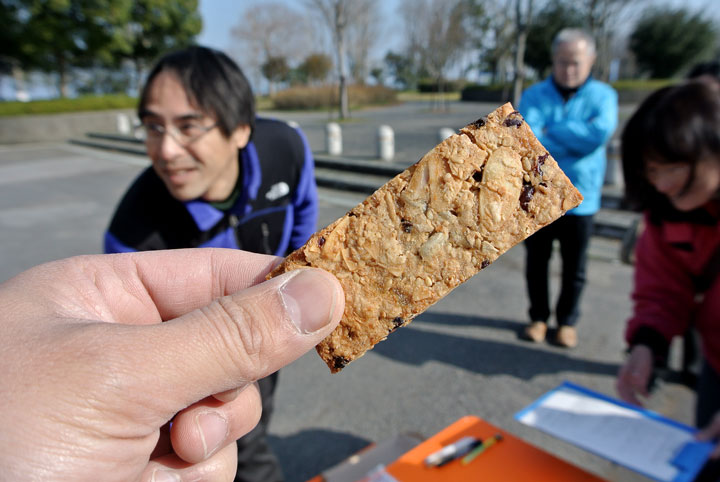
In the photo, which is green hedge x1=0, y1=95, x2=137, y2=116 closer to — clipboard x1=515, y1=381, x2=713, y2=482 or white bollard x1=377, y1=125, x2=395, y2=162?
white bollard x1=377, y1=125, x2=395, y2=162

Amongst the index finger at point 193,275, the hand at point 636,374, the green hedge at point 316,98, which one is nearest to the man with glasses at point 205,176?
the index finger at point 193,275

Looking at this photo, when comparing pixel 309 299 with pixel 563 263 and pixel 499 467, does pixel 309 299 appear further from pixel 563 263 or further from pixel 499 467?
pixel 563 263

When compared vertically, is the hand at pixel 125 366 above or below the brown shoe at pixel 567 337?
above

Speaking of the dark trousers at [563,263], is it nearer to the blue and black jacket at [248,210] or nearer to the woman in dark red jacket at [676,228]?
the woman in dark red jacket at [676,228]

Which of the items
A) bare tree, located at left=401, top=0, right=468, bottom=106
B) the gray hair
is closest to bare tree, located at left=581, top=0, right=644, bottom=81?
bare tree, located at left=401, top=0, right=468, bottom=106

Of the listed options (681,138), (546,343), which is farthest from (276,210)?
(546,343)
